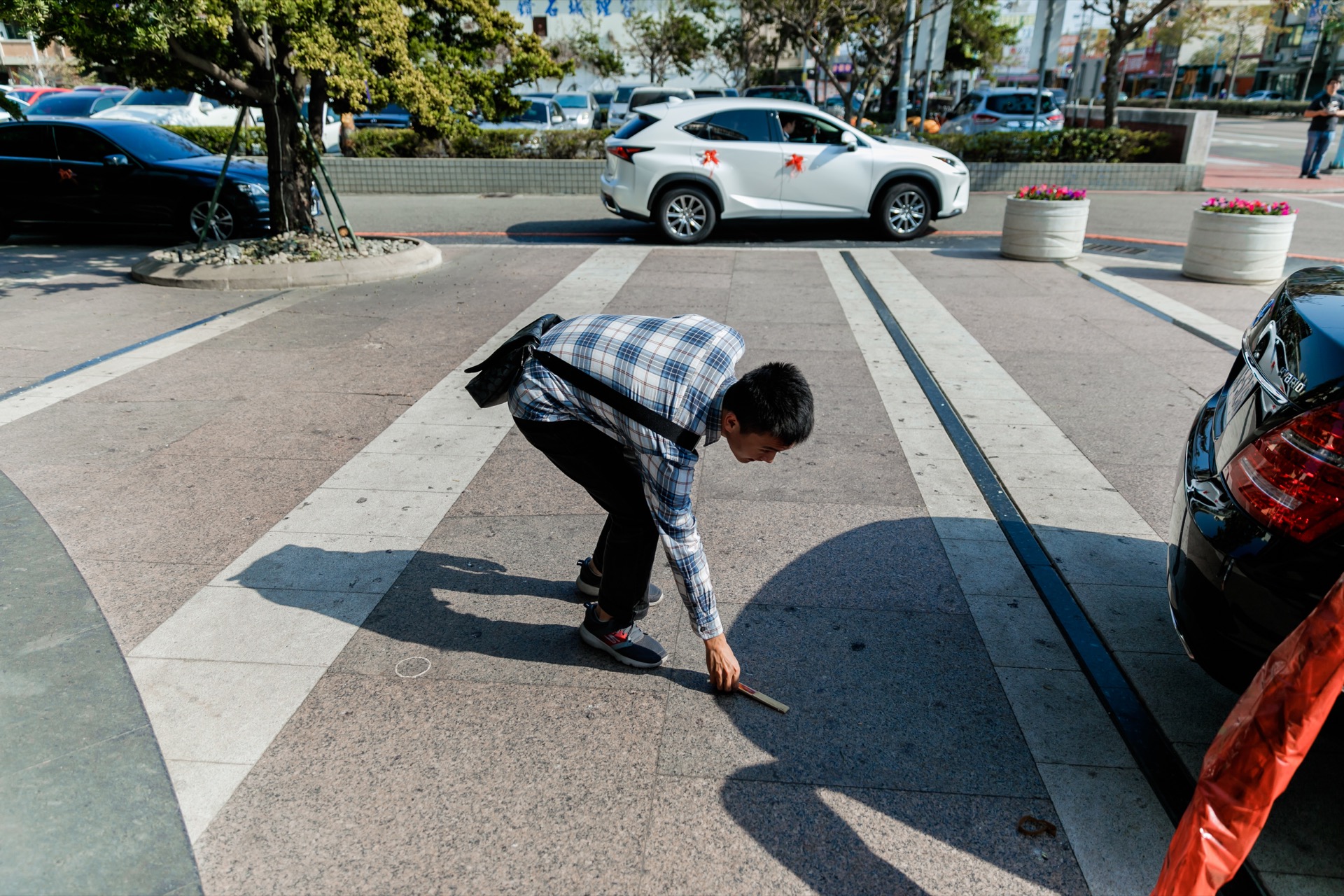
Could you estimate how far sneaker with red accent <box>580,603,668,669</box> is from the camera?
3.09m

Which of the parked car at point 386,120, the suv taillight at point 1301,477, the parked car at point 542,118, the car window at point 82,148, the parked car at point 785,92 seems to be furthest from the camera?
the parked car at point 785,92

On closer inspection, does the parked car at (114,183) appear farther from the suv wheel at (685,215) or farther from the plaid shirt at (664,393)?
the plaid shirt at (664,393)

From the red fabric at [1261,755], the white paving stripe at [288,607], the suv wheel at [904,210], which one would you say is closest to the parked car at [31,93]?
the suv wheel at [904,210]

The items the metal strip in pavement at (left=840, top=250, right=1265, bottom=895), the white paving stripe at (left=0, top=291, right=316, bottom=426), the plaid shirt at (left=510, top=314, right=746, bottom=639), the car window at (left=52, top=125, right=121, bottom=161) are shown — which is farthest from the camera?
the car window at (left=52, top=125, right=121, bottom=161)

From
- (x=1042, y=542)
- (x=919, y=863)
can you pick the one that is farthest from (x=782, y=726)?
(x=1042, y=542)

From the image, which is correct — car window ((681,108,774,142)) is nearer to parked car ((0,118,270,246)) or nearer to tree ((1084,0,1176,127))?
parked car ((0,118,270,246))

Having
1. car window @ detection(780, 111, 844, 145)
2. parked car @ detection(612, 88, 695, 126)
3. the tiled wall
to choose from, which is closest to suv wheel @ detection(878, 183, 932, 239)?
car window @ detection(780, 111, 844, 145)

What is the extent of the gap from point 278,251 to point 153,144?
324cm

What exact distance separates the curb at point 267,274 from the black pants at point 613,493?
22.8 ft

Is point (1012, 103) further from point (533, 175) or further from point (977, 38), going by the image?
point (533, 175)

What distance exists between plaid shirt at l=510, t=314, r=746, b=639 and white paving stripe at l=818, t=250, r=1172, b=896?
3.57 ft

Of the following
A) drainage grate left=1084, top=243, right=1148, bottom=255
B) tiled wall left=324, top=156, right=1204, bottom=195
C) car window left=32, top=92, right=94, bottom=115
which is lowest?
drainage grate left=1084, top=243, right=1148, bottom=255

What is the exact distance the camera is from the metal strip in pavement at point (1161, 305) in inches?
283

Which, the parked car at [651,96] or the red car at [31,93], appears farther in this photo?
the parked car at [651,96]
